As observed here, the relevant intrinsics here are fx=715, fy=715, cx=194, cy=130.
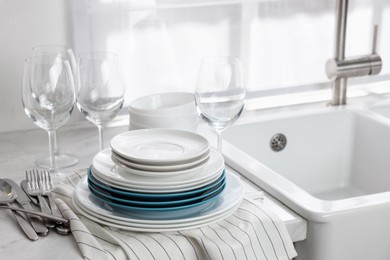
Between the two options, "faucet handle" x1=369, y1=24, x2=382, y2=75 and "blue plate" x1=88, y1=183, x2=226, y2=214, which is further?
"faucet handle" x1=369, y1=24, x2=382, y2=75

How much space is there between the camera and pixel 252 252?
107 centimetres

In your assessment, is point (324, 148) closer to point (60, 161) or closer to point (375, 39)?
point (375, 39)

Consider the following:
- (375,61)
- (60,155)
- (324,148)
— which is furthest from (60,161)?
(375,61)

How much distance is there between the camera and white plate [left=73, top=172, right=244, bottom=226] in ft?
3.50

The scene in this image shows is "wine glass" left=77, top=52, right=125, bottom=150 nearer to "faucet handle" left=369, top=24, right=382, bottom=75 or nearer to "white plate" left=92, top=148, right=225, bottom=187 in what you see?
"white plate" left=92, top=148, right=225, bottom=187

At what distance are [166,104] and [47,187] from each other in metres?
0.30

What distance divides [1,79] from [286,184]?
0.68 meters

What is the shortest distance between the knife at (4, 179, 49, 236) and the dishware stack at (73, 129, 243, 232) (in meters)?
0.06

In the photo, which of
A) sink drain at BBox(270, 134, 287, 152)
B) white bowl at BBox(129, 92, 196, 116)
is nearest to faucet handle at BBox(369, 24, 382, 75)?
sink drain at BBox(270, 134, 287, 152)

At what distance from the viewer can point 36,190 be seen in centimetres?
122

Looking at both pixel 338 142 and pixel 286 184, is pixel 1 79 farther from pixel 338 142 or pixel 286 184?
pixel 338 142

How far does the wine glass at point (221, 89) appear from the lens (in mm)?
1283

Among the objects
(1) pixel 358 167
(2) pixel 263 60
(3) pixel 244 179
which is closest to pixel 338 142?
(1) pixel 358 167

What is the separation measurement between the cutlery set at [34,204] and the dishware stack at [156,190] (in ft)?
0.15
